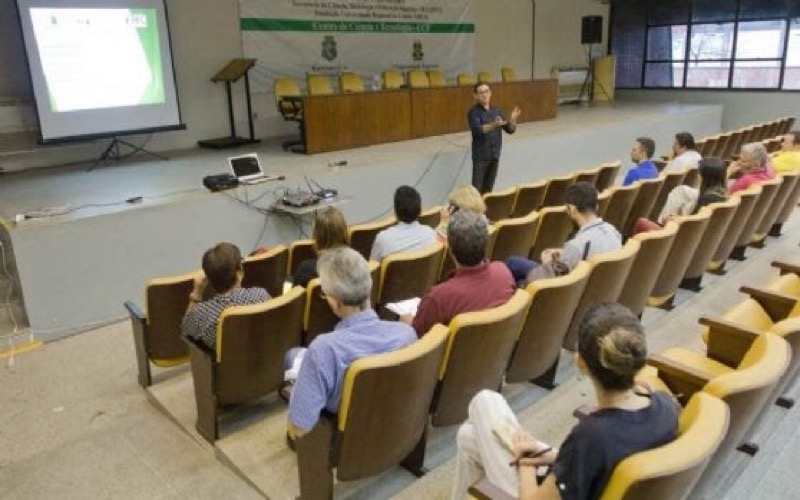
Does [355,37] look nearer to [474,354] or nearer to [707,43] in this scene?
[707,43]

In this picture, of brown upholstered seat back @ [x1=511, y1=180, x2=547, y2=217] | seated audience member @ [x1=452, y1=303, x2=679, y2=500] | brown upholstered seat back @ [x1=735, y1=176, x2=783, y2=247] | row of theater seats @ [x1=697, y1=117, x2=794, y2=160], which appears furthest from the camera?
row of theater seats @ [x1=697, y1=117, x2=794, y2=160]

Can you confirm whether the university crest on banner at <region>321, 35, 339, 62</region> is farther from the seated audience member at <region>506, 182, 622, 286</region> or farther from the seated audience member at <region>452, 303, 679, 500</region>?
the seated audience member at <region>452, 303, 679, 500</region>

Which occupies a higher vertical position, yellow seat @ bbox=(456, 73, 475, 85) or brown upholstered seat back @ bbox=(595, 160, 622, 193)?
yellow seat @ bbox=(456, 73, 475, 85)

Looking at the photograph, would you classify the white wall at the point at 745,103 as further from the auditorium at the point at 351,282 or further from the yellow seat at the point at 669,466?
the yellow seat at the point at 669,466

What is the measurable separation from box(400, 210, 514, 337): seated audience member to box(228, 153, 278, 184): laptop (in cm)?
307

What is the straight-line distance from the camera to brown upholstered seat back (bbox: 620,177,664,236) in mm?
4398

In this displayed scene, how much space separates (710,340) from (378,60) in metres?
7.72

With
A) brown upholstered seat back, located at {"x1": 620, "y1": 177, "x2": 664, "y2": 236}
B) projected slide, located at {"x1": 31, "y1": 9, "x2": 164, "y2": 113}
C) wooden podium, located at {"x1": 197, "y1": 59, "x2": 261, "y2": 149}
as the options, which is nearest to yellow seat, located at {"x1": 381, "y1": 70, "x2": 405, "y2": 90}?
wooden podium, located at {"x1": 197, "y1": 59, "x2": 261, "y2": 149}

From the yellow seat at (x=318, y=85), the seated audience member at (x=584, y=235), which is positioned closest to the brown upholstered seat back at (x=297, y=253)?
the seated audience member at (x=584, y=235)

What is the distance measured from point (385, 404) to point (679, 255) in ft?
6.94

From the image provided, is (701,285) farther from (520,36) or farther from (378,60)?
(520,36)

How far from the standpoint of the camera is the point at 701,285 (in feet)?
12.4

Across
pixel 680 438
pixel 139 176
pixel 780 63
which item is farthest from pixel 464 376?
pixel 780 63

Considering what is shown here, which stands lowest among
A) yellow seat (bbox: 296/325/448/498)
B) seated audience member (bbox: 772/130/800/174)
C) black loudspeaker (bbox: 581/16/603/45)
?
yellow seat (bbox: 296/325/448/498)
